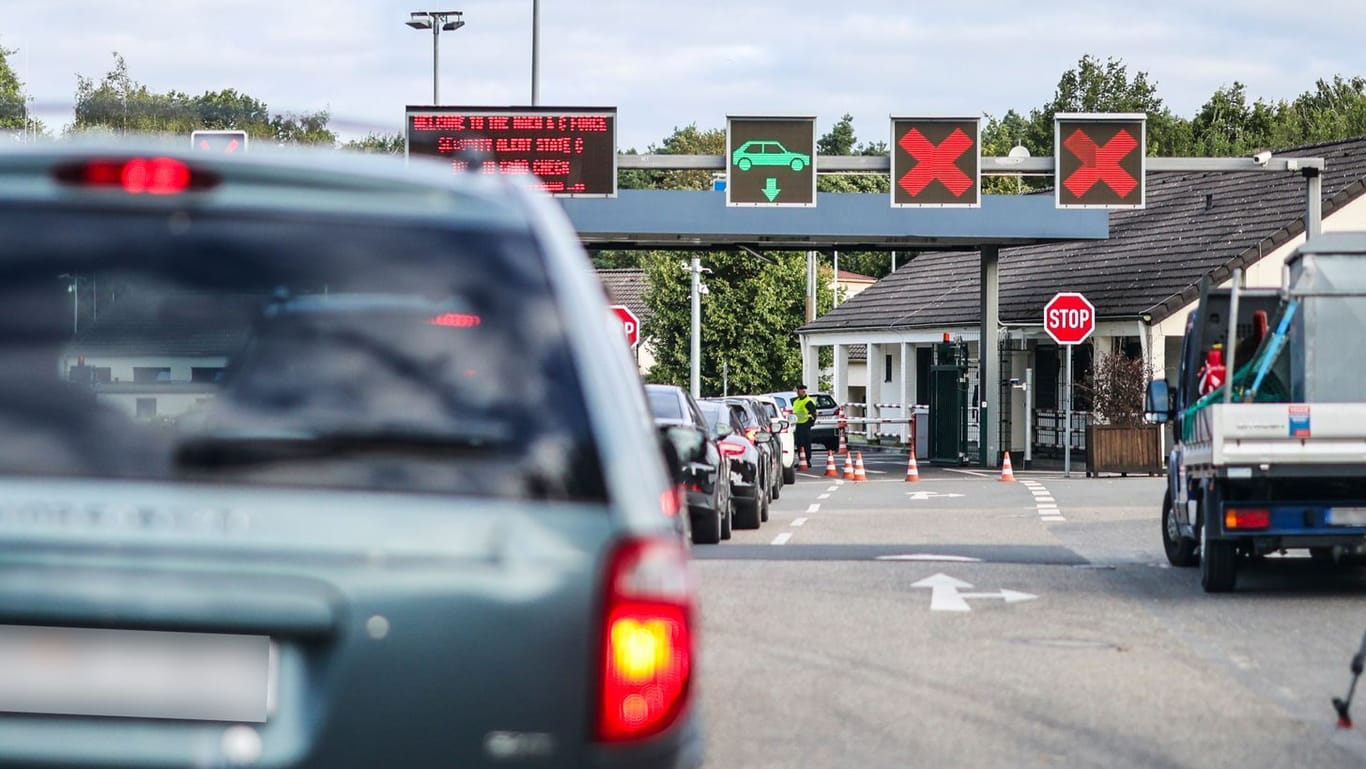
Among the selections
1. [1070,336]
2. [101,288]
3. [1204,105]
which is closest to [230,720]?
[101,288]

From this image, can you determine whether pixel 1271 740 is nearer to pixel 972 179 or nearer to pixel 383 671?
pixel 383 671

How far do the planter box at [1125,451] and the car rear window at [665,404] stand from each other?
15.6m

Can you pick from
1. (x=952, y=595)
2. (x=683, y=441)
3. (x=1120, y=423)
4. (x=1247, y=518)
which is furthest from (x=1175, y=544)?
(x=1120, y=423)

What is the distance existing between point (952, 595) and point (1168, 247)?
31903mm

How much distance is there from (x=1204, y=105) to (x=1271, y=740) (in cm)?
8969

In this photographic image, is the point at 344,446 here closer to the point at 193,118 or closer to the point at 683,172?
the point at 193,118

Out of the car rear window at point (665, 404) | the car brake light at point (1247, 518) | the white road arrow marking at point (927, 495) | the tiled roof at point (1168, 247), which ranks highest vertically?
the tiled roof at point (1168, 247)

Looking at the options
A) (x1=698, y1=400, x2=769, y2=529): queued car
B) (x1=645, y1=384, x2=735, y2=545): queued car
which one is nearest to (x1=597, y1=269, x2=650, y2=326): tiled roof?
(x1=698, y1=400, x2=769, y2=529): queued car

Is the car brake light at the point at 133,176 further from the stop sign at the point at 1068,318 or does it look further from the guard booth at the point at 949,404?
the guard booth at the point at 949,404

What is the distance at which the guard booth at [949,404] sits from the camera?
42312 mm

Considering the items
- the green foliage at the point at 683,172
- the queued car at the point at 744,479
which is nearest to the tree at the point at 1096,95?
the green foliage at the point at 683,172

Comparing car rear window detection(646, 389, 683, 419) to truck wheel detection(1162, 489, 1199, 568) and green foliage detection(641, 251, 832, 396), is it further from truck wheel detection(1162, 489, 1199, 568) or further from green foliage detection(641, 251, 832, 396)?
green foliage detection(641, 251, 832, 396)

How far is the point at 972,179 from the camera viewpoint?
31500mm

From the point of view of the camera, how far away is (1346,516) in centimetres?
→ 1376
